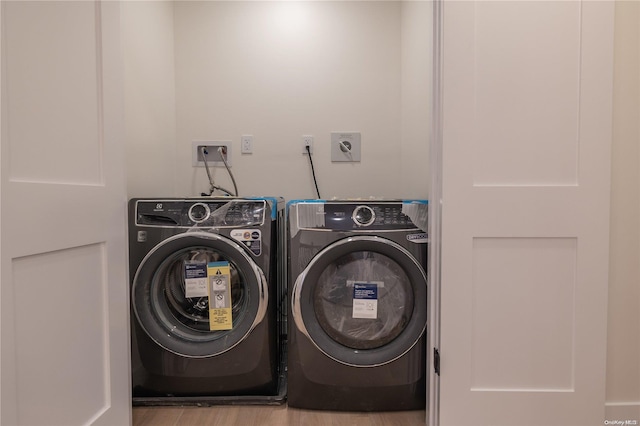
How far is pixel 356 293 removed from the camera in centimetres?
141

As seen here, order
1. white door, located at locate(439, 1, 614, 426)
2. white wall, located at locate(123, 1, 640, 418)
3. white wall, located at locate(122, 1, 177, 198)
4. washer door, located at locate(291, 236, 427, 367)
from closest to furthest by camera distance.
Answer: white door, located at locate(439, 1, 614, 426) < washer door, located at locate(291, 236, 427, 367) < white wall, located at locate(122, 1, 177, 198) < white wall, located at locate(123, 1, 640, 418)

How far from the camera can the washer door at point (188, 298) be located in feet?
4.62

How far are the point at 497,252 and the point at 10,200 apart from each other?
4.28 feet

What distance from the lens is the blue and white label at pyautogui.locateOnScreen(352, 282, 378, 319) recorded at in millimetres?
1408

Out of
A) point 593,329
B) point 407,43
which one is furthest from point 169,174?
point 593,329

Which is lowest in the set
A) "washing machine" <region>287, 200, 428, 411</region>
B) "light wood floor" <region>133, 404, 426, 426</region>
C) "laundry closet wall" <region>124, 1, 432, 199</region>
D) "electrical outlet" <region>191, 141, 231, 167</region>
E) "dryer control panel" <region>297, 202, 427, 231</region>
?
"light wood floor" <region>133, 404, 426, 426</region>

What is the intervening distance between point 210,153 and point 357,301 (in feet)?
4.19

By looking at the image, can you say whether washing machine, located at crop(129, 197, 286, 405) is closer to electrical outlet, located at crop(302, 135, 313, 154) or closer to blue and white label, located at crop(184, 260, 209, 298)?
blue and white label, located at crop(184, 260, 209, 298)

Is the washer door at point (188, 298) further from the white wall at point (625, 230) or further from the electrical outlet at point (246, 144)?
the white wall at point (625, 230)

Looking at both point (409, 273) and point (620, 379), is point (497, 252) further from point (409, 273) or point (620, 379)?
point (620, 379)

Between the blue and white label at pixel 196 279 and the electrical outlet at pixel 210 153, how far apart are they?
2.85ft

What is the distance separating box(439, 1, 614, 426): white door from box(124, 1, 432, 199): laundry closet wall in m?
0.95

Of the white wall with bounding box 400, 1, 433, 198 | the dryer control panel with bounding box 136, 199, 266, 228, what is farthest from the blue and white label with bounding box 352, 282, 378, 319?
the white wall with bounding box 400, 1, 433, 198

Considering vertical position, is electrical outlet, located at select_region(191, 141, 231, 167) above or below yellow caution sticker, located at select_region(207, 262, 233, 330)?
above
